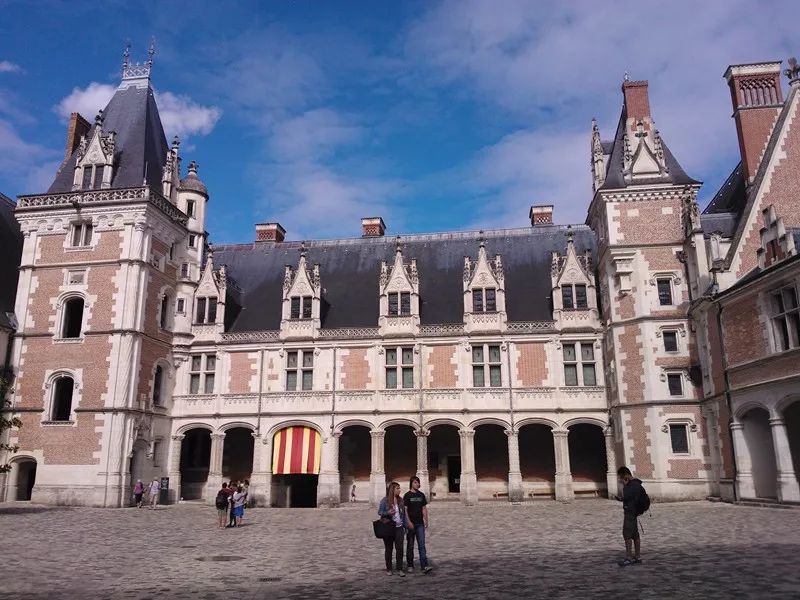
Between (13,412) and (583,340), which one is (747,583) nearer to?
(583,340)

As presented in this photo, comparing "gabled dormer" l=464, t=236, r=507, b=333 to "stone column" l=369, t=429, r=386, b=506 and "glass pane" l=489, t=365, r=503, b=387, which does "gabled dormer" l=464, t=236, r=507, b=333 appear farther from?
"stone column" l=369, t=429, r=386, b=506

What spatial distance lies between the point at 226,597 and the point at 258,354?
901 inches

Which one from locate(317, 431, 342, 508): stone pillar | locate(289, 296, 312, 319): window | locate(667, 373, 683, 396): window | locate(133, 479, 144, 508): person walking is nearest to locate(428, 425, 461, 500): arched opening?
locate(317, 431, 342, 508): stone pillar

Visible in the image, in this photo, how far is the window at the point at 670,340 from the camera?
26562mm

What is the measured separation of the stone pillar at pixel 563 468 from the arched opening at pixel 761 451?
7.59m

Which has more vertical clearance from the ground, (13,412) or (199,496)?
(13,412)

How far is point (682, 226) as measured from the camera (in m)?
27.4

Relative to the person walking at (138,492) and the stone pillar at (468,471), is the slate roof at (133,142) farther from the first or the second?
the stone pillar at (468,471)

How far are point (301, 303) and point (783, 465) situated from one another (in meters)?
20.8

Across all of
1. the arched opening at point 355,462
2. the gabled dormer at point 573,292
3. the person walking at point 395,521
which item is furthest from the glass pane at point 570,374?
the person walking at point 395,521

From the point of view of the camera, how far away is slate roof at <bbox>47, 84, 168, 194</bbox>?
1236 inches

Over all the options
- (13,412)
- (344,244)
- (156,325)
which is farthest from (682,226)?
(13,412)

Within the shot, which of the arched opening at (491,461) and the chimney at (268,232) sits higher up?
the chimney at (268,232)

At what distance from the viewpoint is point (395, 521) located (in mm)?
10609
